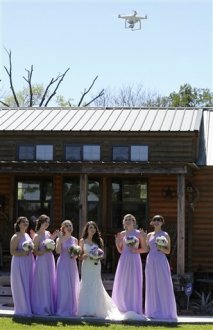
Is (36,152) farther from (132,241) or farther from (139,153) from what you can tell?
(132,241)

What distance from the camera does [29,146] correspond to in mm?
20844

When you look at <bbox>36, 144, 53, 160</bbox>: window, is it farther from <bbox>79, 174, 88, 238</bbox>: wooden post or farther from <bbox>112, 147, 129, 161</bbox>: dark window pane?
<bbox>79, 174, 88, 238</bbox>: wooden post

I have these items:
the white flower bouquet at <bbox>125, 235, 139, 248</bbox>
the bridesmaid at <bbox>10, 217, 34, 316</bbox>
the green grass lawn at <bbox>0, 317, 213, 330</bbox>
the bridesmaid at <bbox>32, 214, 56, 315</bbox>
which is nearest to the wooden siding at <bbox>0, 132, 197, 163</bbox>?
the white flower bouquet at <bbox>125, 235, 139, 248</bbox>

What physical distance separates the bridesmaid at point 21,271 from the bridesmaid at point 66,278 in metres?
0.56

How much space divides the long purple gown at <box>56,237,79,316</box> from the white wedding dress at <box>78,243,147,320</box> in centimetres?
17

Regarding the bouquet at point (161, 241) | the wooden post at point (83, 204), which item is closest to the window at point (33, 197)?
the wooden post at point (83, 204)

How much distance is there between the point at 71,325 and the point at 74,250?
1446 millimetres

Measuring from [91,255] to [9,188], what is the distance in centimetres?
860

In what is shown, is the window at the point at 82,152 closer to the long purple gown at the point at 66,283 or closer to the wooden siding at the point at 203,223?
the wooden siding at the point at 203,223

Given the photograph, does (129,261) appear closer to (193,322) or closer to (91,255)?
(91,255)

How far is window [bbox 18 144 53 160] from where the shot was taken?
20.7 m

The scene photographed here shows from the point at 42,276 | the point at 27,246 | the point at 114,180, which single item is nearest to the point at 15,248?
the point at 27,246

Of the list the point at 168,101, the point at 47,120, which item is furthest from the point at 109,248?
the point at 168,101

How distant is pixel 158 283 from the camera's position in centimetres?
1268
